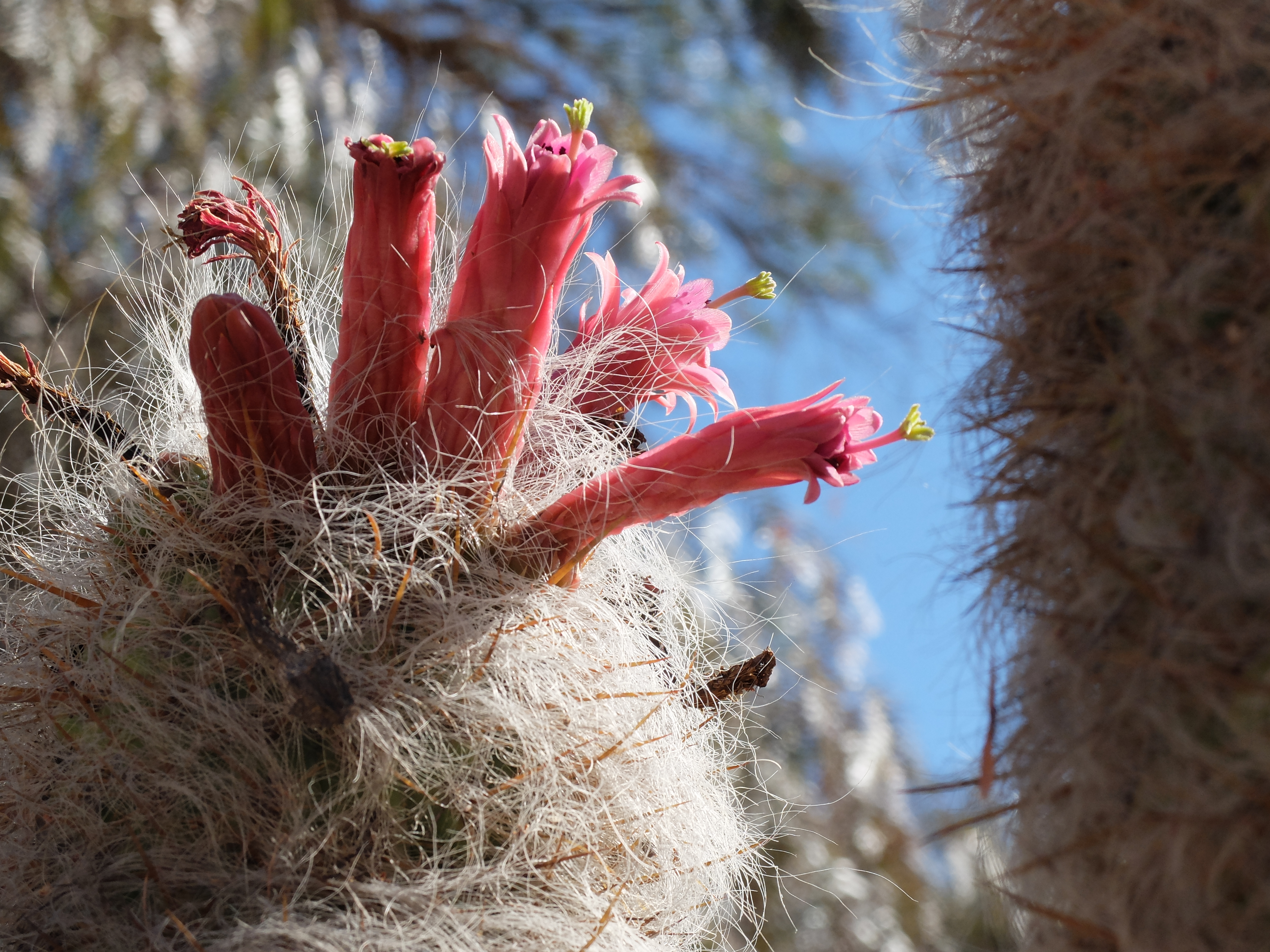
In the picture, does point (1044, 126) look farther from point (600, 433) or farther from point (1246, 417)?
point (600, 433)

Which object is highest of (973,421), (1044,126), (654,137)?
(654,137)

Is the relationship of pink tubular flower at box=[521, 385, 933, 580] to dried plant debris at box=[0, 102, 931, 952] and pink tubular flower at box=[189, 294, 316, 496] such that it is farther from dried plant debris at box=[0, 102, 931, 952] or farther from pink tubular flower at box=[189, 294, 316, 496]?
Answer: pink tubular flower at box=[189, 294, 316, 496]

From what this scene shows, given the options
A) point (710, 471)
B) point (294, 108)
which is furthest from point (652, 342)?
point (294, 108)

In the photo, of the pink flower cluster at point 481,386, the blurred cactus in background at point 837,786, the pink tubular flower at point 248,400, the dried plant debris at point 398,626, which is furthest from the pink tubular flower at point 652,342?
the blurred cactus in background at point 837,786

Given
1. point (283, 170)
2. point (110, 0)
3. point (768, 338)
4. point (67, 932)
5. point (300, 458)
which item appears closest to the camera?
point (67, 932)

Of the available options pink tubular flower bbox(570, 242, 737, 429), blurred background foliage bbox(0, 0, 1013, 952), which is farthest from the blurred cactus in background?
pink tubular flower bbox(570, 242, 737, 429)

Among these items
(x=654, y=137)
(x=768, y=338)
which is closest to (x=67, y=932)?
(x=768, y=338)

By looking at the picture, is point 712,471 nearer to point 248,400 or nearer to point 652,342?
point 652,342
